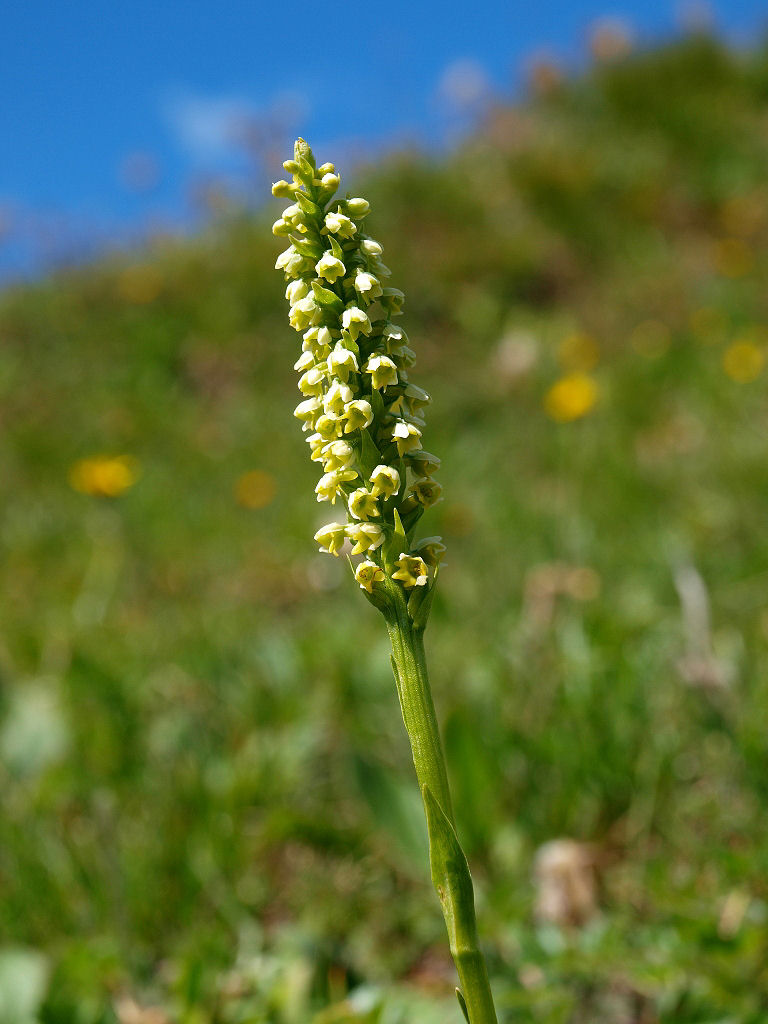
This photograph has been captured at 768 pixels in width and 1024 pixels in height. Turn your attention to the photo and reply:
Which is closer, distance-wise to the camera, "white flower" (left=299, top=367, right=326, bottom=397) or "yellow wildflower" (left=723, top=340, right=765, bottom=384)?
"white flower" (left=299, top=367, right=326, bottom=397)

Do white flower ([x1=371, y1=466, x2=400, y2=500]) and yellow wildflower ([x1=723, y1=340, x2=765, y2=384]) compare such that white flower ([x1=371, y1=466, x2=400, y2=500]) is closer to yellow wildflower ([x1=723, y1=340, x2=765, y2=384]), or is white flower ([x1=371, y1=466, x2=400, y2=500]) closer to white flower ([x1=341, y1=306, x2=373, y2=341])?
white flower ([x1=341, y1=306, x2=373, y2=341])

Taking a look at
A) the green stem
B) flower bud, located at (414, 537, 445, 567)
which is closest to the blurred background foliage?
the green stem

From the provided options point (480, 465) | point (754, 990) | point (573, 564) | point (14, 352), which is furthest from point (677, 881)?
point (14, 352)

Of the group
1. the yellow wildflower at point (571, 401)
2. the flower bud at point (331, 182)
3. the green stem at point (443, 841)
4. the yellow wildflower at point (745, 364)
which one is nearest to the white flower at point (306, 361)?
the flower bud at point (331, 182)

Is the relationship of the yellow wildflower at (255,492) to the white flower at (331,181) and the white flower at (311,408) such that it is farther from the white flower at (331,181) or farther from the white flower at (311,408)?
the white flower at (331,181)

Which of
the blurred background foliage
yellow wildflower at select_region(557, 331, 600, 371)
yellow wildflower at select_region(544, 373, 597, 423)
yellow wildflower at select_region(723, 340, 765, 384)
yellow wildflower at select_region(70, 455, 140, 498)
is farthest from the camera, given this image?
yellow wildflower at select_region(557, 331, 600, 371)
